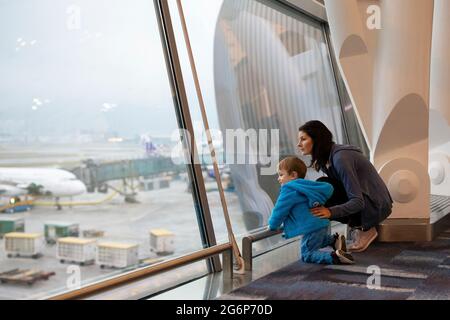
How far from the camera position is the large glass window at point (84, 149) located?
2525 millimetres

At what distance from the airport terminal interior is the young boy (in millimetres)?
129

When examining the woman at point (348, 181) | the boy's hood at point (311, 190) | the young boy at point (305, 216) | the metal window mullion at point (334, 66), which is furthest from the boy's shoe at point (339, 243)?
the metal window mullion at point (334, 66)

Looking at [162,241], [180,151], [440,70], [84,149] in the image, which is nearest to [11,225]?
[84,149]

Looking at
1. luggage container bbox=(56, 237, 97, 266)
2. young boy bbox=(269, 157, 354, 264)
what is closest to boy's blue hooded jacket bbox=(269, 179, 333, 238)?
young boy bbox=(269, 157, 354, 264)

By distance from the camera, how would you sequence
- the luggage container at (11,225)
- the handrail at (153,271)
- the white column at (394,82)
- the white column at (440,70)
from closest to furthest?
the handrail at (153,271), the luggage container at (11,225), the white column at (394,82), the white column at (440,70)

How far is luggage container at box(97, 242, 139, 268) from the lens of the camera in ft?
9.46

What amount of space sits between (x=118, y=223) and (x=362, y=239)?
1.89 meters

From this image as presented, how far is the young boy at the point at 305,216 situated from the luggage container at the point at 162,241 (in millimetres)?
665

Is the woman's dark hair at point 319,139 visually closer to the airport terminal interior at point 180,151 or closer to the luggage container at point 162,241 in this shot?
the airport terminal interior at point 180,151

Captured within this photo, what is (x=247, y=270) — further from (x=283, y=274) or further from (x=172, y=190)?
(x=172, y=190)

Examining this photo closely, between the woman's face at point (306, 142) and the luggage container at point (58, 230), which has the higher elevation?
the woman's face at point (306, 142)

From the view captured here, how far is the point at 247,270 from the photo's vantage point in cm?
325

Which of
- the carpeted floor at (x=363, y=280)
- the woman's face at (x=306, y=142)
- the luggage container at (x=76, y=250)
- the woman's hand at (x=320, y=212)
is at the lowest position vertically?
the carpeted floor at (x=363, y=280)
